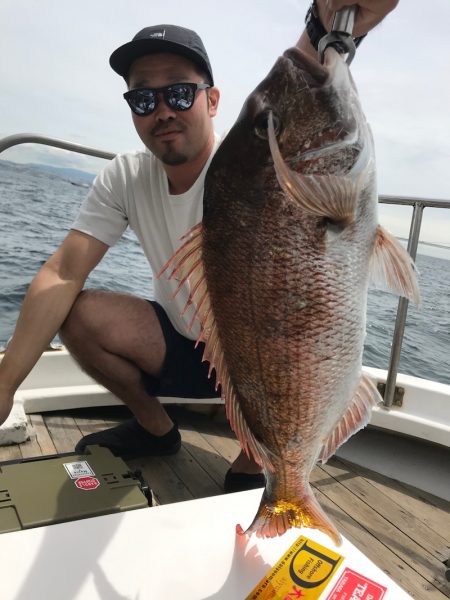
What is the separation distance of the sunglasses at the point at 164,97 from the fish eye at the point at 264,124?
111 centimetres

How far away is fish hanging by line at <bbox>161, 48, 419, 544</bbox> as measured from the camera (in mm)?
1093

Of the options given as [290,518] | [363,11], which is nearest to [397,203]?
[363,11]

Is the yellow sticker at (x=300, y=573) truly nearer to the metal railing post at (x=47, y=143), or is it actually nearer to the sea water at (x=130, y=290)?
the metal railing post at (x=47, y=143)

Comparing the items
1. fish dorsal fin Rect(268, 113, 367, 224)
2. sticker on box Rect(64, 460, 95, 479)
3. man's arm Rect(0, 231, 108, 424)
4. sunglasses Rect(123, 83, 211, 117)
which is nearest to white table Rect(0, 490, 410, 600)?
sticker on box Rect(64, 460, 95, 479)

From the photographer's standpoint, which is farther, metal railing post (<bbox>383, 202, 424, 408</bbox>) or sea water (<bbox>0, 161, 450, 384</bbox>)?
sea water (<bbox>0, 161, 450, 384</bbox>)

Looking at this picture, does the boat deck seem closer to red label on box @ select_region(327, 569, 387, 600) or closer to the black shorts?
the black shorts

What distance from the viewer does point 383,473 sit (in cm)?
290

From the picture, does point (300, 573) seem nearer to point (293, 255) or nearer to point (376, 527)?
point (293, 255)

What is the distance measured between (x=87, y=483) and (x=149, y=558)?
55 cm

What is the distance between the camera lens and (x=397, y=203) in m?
2.69

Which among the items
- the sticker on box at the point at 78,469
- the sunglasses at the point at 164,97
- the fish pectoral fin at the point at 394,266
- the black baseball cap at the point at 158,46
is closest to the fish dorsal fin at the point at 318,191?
the fish pectoral fin at the point at 394,266

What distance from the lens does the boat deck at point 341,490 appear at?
2.16 m

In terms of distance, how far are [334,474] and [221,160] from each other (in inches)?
84.5

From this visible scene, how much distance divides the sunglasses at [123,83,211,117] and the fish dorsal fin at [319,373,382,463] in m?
1.43
